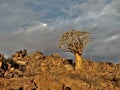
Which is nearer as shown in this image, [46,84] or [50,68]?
[46,84]

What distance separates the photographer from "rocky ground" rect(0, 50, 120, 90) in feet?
86.9

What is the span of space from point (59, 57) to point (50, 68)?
3.79 metres

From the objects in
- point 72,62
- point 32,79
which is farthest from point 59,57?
point 32,79

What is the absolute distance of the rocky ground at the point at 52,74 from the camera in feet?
86.9

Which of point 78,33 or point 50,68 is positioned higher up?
point 78,33

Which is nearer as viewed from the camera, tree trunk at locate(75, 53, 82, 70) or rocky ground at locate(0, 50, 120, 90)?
rocky ground at locate(0, 50, 120, 90)

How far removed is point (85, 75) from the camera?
32.0 metres

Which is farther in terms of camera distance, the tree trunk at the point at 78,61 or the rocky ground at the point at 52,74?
the tree trunk at the point at 78,61

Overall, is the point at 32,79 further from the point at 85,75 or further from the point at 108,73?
the point at 108,73

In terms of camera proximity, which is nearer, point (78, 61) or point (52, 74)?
point (52, 74)

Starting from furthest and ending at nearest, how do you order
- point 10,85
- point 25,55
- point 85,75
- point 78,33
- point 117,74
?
point 25,55
point 78,33
point 117,74
point 85,75
point 10,85

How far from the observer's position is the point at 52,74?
29.7 metres

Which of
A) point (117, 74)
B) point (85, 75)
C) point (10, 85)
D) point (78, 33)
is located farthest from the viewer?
point (78, 33)

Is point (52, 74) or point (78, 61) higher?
point (78, 61)
